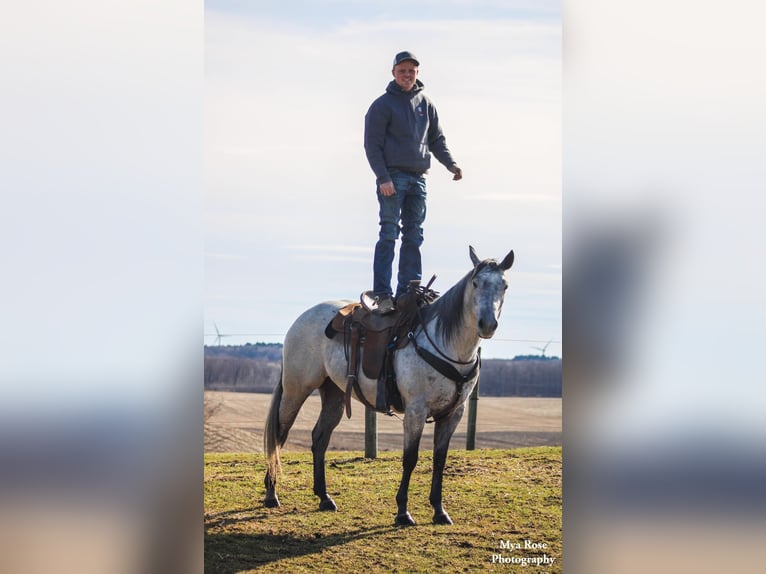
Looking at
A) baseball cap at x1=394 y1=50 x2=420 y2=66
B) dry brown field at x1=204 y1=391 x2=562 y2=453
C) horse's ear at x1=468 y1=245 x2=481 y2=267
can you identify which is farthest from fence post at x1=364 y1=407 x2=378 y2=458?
baseball cap at x1=394 y1=50 x2=420 y2=66

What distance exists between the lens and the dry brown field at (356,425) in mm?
10352

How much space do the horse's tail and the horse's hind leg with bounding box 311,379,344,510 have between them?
13.4 inches

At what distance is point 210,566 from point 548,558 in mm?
2701

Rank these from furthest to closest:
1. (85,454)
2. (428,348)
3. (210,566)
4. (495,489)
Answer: (495,489) → (428,348) → (210,566) → (85,454)

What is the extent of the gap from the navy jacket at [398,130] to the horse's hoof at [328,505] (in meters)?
2.85

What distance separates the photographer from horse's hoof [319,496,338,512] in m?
8.62

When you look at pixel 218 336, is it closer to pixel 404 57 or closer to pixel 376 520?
pixel 376 520

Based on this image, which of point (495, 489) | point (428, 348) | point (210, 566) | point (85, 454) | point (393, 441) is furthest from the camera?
point (393, 441)

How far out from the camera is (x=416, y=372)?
823 centimetres

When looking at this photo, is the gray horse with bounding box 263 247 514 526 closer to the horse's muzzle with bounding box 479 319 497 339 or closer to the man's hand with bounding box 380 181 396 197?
the horse's muzzle with bounding box 479 319 497 339

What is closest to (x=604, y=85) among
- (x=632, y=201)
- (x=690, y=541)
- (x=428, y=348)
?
(x=632, y=201)

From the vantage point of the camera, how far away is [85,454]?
23.5 feet

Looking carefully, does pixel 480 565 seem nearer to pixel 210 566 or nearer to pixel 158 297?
pixel 210 566

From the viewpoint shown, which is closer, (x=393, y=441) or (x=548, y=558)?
Result: (x=548, y=558)
